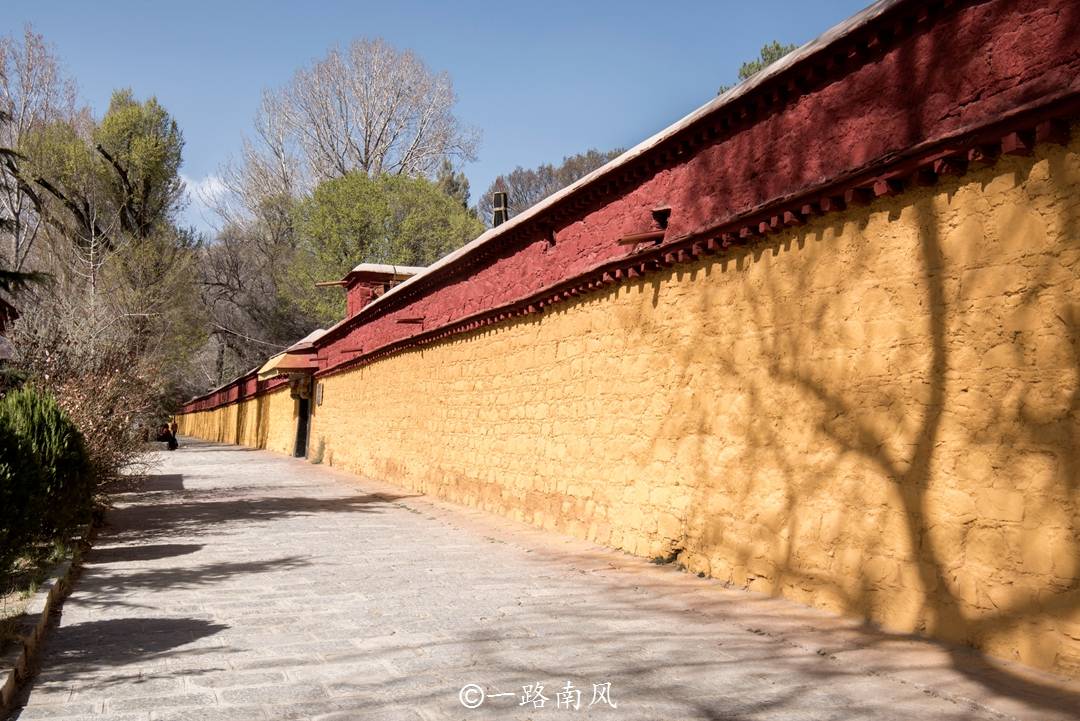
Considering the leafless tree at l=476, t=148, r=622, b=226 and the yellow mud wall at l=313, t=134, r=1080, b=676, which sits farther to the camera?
the leafless tree at l=476, t=148, r=622, b=226

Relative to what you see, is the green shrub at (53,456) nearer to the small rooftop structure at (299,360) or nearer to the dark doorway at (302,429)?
the small rooftop structure at (299,360)

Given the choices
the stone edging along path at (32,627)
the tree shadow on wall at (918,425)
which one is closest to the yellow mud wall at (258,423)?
the stone edging along path at (32,627)

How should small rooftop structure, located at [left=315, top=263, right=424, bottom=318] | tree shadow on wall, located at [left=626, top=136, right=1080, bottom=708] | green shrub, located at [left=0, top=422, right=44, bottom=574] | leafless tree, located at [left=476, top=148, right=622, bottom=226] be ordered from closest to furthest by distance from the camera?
tree shadow on wall, located at [left=626, top=136, right=1080, bottom=708] → green shrub, located at [left=0, top=422, right=44, bottom=574] → small rooftop structure, located at [left=315, top=263, right=424, bottom=318] → leafless tree, located at [left=476, top=148, right=622, bottom=226]

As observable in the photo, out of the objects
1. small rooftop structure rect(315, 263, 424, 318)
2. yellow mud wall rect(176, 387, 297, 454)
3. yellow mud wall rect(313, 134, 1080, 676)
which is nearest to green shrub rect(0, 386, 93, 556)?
yellow mud wall rect(313, 134, 1080, 676)

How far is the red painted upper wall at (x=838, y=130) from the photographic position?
4660 mm

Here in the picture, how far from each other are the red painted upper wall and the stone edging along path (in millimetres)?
5051

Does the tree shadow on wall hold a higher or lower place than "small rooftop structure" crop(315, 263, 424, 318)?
lower

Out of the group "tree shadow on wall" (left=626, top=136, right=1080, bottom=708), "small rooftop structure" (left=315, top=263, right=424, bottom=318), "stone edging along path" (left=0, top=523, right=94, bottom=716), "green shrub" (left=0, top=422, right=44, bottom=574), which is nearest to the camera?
"stone edging along path" (left=0, top=523, right=94, bottom=716)

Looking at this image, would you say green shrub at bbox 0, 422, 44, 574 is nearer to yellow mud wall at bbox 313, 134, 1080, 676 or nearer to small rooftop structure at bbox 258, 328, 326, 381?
yellow mud wall at bbox 313, 134, 1080, 676

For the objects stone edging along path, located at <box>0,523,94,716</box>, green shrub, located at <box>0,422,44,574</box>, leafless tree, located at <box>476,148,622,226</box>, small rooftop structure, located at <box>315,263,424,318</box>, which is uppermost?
leafless tree, located at <box>476,148,622,226</box>

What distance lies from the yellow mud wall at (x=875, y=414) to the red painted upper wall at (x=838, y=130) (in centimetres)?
20

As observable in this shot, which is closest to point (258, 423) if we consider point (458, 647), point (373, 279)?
point (373, 279)

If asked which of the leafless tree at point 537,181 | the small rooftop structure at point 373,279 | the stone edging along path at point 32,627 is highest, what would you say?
the leafless tree at point 537,181

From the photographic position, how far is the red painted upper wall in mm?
4660
